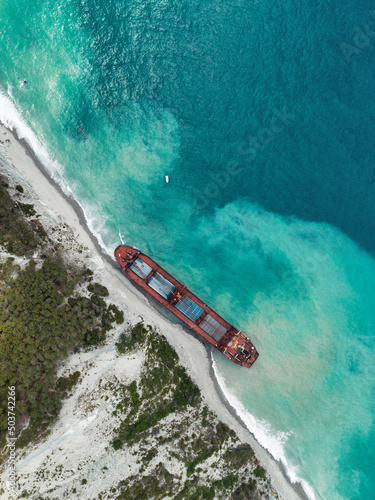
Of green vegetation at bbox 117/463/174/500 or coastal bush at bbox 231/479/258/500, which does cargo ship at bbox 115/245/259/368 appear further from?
green vegetation at bbox 117/463/174/500

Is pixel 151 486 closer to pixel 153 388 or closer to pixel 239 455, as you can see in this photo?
pixel 153 388

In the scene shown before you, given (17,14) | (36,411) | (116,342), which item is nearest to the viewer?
(36,411)

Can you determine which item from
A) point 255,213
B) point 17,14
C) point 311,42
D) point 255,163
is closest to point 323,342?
point 255,213

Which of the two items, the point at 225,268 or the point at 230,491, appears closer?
the point at 230,491

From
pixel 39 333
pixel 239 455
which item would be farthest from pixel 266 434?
pixel 39 333

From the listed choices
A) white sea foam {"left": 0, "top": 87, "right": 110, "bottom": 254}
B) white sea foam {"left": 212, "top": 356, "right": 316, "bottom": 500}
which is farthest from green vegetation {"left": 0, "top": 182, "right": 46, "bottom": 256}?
white sea foam {"left": 212, "top": 356, "right": 316, "bottom": 500}

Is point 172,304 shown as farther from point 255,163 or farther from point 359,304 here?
point 359,304

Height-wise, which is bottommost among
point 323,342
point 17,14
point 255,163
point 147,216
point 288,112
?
point 147,216
